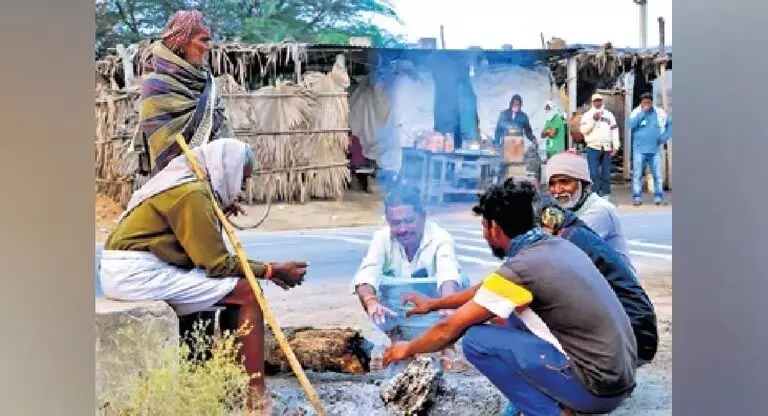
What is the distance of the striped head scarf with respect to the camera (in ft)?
10.5

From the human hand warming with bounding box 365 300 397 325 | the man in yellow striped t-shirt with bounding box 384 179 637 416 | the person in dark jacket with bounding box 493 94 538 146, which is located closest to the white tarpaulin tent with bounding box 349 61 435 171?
the person in dark jacket with bounding box 493 94 538 146

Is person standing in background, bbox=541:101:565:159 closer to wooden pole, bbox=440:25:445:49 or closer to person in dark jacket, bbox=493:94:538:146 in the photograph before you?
person in dark jacket, bbox=493:94:538:146

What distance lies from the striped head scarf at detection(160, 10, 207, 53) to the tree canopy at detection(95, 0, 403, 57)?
21mm

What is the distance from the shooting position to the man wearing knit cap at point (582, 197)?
131 inches

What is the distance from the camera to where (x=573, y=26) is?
11.0 feet

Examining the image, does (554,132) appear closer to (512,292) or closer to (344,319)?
(512,292)

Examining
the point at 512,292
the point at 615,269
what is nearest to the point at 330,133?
the point at 512,292

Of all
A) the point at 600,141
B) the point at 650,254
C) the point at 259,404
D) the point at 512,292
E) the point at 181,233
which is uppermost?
the point at 600,141

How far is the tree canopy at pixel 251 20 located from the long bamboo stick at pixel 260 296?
0.41 metres

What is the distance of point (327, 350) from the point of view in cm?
323

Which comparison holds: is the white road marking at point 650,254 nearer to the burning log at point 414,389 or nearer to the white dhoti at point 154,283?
the burning log at point 414,389

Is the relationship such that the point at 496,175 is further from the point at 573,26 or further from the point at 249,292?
the point at 249,292

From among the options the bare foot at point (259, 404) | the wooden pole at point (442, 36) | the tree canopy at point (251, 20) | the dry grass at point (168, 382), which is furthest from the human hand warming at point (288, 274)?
the wooden pole at point (442, 36)

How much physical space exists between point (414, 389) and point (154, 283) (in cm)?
99
